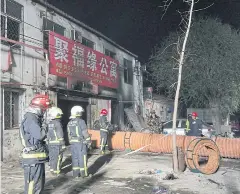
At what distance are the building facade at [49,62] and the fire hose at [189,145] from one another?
9.55 ft

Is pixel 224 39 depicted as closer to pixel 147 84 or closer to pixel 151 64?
pixel 151 64

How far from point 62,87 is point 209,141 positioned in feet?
23.9

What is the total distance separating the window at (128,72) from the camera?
22.6 metres

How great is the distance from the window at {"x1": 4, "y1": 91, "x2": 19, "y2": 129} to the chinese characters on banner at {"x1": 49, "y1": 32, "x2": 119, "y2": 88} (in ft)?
6.27

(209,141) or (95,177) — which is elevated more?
(209,141)

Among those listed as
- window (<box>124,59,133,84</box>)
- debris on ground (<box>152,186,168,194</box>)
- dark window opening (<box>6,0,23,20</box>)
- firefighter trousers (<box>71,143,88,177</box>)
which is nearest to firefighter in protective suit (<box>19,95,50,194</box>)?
debris on ground (<box>152,186,168,194</box>)

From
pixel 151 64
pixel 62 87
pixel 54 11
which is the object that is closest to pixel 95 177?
pixel 62 87

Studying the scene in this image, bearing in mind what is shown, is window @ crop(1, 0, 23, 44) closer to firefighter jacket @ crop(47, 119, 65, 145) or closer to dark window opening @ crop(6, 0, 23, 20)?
dark window opening @ crop(6, 0, 23, 20)

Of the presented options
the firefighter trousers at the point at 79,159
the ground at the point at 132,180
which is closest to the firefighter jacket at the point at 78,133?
the firefighter trousers at the point at 79,159

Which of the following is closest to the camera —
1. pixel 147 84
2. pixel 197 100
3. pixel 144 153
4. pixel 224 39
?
pixel 144 153

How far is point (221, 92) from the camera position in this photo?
2053 centimetres

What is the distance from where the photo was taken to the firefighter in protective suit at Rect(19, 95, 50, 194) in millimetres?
4816

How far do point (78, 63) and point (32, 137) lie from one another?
9908 mm

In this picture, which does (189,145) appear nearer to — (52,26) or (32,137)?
(32,137)
